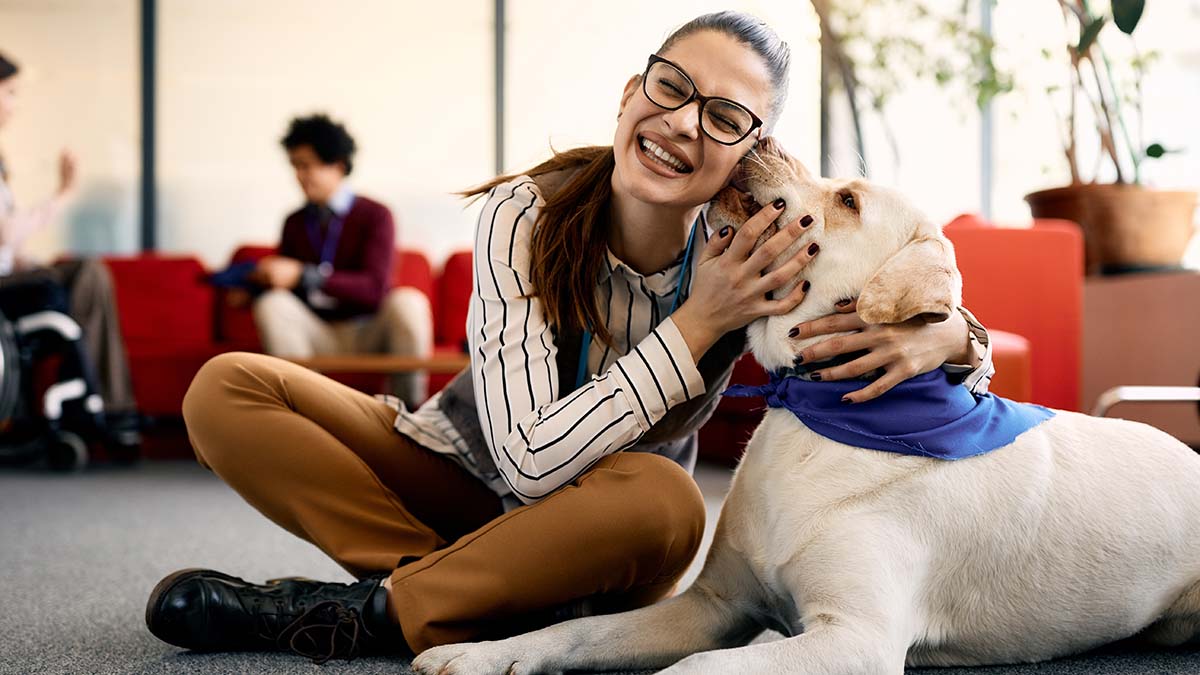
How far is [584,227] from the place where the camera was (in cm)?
163

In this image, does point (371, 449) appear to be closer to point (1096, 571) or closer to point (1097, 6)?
point (1096, 571)

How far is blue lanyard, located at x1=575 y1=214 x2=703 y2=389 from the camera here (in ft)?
5.48

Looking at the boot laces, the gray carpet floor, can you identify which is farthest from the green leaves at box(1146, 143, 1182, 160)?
the boot laces

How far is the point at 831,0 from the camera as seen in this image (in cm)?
502

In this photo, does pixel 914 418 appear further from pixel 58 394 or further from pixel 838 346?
pixel 58 394

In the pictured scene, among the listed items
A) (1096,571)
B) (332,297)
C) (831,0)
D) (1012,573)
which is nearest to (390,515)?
(1012,573)

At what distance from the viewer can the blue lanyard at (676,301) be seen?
1.67m

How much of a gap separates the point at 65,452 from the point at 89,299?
2.20ft

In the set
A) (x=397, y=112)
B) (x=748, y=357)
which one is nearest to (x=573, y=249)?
(x=748, y=357)

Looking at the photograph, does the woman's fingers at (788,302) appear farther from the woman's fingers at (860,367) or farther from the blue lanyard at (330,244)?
the blue lanyard at (330,244)

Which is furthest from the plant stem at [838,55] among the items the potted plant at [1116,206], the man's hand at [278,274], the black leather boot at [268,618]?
the black leather boot at [268,618]

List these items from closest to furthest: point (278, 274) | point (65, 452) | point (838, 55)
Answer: point (65, 452)
point (278, 274)
point (838, 55)

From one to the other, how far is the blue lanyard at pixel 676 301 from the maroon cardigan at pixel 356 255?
9.81 ft

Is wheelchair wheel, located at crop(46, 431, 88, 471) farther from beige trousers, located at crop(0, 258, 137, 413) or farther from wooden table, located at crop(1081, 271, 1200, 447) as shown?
wooden table, located at crop(1081, 271, 1200, 447)
